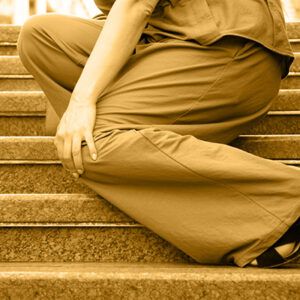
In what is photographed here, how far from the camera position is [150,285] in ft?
3.52

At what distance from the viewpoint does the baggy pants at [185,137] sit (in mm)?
1147

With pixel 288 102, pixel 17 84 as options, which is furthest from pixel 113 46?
pixel 17 84

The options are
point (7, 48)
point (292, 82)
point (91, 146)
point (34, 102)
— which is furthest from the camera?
point (7, 48)

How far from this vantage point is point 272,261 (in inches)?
45.6

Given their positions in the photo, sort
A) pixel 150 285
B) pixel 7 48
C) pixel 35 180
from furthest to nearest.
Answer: pixel 7 48 < pixel 35 180 < pixel 150 285

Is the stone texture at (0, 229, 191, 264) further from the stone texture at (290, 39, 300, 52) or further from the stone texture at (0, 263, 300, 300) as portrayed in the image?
the stone texture at (290, 39, 300, 52)

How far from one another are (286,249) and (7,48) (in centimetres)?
209

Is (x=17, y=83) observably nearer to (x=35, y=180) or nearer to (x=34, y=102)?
(x=34, y=102)

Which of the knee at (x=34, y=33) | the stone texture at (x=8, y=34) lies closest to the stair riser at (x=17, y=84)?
the stone texture at (x=8, y=34)

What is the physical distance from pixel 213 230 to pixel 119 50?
0.55m

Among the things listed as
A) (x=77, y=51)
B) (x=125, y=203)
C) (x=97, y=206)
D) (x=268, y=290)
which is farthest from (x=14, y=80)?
(x=268, y=290)

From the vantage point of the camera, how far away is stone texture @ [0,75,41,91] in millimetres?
2316

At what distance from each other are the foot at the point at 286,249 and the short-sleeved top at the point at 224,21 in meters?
0.53

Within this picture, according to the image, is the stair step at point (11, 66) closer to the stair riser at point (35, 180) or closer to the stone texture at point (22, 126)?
the stone texture at point (22, 126)
